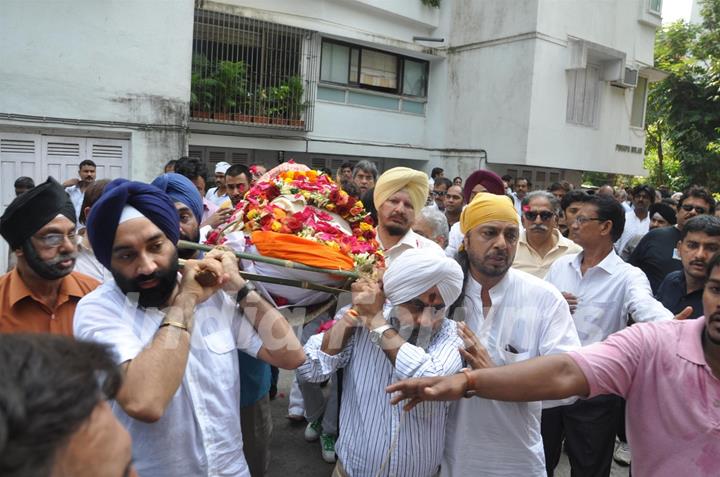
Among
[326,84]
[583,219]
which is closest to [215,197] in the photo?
[583,219]

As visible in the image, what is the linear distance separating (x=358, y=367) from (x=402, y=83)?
45.1 feet

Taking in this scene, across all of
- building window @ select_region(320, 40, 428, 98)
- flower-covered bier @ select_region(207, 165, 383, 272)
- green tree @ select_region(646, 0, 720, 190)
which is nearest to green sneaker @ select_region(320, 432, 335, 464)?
flower-covered bier @ select_region(207, 165, 383, 272)

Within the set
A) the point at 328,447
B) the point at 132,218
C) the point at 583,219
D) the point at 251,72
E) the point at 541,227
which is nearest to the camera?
the point at 132,218

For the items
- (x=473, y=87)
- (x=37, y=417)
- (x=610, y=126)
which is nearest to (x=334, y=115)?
(x=473, y=87)

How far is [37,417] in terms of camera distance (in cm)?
77

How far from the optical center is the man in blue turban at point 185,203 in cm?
264

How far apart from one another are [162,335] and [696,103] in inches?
773

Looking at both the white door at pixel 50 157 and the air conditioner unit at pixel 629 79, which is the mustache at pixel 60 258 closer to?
the white door at pixel 50 157

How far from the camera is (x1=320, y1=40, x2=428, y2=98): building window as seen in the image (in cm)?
1355

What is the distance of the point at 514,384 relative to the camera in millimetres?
1800

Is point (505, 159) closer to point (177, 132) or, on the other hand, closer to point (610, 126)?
point (610, 126)

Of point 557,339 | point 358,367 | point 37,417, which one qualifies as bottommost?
point 358,367

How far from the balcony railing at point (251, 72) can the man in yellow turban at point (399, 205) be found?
8.82 meters

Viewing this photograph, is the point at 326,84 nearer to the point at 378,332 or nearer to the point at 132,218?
the point at 378,332
